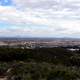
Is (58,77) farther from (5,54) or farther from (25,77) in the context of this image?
(5,54)

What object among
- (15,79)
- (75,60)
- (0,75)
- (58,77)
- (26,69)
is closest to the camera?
(58,77)

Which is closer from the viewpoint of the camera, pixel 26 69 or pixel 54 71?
pixel 54 71

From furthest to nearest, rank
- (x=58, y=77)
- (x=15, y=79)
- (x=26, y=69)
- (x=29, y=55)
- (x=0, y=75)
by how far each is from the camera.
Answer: (x=29, y=55), (x=0, y=75), (x=26, y=69), (x=15, y=79), (x=58, y=77)

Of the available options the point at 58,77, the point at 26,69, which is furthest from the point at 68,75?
the point at 26,69

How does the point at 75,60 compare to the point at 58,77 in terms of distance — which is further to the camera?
the point at 75,60

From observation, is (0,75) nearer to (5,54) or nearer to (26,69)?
(26,69)

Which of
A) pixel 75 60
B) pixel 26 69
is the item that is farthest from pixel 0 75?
pixel 75 60

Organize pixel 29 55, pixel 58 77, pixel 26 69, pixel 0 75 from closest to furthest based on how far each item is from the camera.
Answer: pixel 58 77 < pixel 26 69 < pixel 0 75 < pixel 29 55

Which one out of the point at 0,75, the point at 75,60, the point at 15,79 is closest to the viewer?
the point at 15,79

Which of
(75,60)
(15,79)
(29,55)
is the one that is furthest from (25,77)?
(29,55)
